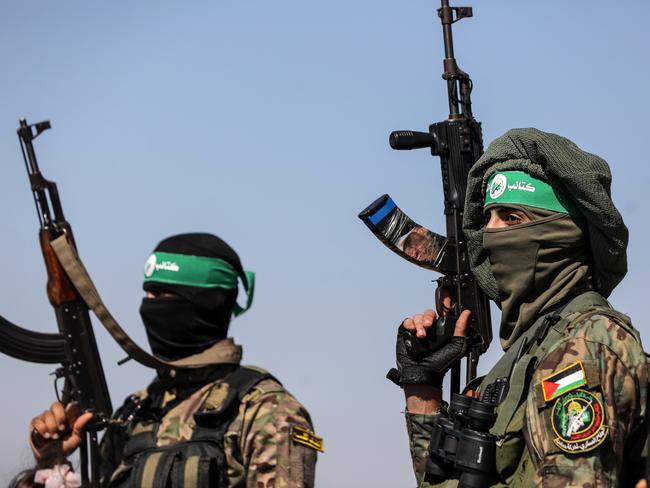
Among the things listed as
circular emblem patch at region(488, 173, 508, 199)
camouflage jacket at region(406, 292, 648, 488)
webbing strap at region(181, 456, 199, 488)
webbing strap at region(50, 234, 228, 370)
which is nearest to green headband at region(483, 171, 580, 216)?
circular emblem patch at region(488, 173, 508, 199)

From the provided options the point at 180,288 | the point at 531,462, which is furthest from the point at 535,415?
the point at 180,288

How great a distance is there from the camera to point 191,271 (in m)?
5.69

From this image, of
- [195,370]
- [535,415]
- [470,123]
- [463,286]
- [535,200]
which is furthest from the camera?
[470,123]

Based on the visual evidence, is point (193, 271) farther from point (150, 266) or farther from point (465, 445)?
point (465, 445)

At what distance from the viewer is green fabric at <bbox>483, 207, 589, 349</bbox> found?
514 cm

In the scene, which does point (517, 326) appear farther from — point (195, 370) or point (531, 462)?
point (195, 370)

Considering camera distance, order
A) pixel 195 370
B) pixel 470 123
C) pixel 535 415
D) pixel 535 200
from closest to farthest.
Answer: pixel 535 415 → pixel 535 200 → pixel 195 370 → pixel 470 123

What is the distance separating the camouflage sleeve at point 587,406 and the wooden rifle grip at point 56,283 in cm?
325

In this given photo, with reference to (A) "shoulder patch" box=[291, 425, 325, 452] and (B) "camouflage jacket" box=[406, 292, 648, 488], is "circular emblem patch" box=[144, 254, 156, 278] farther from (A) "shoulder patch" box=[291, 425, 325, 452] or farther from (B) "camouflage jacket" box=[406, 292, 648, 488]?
(B) "camouflage jacket" box=[406, 292, 648, 488]

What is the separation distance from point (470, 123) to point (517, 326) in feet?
9.55

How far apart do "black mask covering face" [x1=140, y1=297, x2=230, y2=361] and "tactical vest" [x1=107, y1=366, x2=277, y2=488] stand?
247 mm

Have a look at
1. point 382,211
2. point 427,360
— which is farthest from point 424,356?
point 382,211

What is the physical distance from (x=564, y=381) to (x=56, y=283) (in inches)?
136

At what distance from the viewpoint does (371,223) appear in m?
7.39
